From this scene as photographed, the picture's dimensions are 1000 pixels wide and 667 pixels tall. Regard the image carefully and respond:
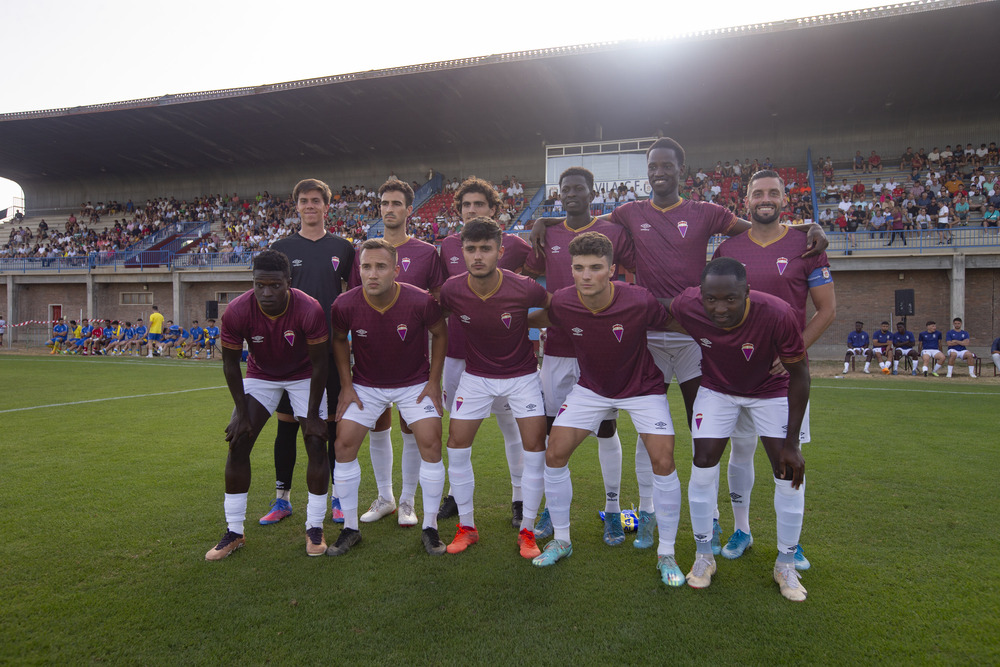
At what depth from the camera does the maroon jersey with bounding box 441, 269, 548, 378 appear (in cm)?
412

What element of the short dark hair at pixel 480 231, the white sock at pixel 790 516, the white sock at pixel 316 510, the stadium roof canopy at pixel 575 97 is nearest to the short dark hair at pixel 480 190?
the short dark hair at pixel 480 231

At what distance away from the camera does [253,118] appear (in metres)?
27.7

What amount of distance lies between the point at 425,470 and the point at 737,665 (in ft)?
7.47

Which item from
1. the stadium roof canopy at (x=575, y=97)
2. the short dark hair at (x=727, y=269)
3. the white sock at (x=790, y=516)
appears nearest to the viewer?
the short dark hair at (x=727, y=269)

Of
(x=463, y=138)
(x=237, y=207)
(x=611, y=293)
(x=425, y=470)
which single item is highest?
(x=463, y=138)

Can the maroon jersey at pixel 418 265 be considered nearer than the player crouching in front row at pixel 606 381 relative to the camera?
No

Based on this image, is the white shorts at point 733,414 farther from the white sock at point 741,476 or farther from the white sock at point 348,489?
→ the white sock at point 348,489

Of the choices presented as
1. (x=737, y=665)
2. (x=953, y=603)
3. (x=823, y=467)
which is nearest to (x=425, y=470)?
(x=737, y=665)

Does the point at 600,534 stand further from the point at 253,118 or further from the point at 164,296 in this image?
the point at 164,296

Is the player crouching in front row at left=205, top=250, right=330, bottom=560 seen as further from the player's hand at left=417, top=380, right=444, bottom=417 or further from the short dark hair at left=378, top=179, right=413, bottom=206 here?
the short dark hair at left=378, top=179, right=413, bottom=206

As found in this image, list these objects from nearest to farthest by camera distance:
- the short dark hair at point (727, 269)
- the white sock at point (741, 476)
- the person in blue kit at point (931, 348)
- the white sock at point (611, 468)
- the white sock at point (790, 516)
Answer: the short dark hair at point (727, 269) → the white sock at point (790, 516) → the white sock at point (741, 476) → the white sock at point (611, 468) → the person in blue kit at point (931, 348)

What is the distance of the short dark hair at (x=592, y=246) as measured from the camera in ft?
12.2

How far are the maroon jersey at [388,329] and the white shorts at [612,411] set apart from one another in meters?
1.17

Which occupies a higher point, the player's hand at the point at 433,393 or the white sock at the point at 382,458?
the player's hand at the point at 433,393
